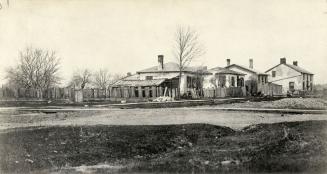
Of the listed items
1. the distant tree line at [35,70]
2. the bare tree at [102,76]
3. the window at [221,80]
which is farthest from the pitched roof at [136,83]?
the window at [221,80]

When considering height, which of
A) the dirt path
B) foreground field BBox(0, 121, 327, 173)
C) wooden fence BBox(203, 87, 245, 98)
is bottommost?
foreground field BBox(0, 121, 327, 173)

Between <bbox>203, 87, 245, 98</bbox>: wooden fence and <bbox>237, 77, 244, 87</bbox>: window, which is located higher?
<bbox>237, 77, 244, 87</bbox>: window

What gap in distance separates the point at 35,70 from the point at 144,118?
7.39 metres

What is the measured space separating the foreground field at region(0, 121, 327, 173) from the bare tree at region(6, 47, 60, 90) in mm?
3016

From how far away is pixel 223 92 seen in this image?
31.6 metres

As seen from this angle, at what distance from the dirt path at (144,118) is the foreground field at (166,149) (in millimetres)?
976

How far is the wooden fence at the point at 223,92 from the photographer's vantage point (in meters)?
30.4

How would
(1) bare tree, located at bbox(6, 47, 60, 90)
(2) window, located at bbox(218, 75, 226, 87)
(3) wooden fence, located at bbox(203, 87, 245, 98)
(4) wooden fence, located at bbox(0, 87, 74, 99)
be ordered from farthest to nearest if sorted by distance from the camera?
(2) window, located at bbox(218, 75, 226, 87) < (3) wooden fence, located at bbox(203, 87, 245, 98) < (4) wooden fence, located at bbox(0, 87, 74, 99) < (1) bare tree, located at bbox(6, 47, 60, 90)

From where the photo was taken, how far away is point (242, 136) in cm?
1168

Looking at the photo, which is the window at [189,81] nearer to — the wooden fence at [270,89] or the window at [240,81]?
the wooden fence at [270,89]

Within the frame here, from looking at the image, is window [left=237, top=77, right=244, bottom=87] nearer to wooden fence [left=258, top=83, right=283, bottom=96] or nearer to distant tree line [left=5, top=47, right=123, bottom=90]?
wooden fence [left=258, top=83, right=283, bottom=96]

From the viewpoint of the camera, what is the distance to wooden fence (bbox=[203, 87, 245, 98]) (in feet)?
99.7

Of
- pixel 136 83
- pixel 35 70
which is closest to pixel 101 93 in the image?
pixel 136 83

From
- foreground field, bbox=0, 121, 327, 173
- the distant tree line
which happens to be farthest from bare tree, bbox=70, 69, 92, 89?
foreground field, bbox=0, 121, 327, 173
